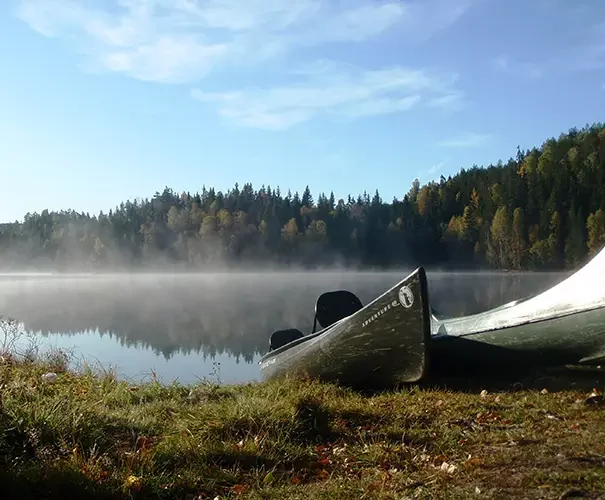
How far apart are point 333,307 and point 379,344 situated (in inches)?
108

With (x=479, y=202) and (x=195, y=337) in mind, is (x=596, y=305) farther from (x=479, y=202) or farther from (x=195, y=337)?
(x=479, y=202)

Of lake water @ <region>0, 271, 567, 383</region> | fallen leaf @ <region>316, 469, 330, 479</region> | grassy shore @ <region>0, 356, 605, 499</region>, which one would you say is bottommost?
lake water @ <region>0, 271, 567, 383</region>

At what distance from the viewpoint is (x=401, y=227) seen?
105m

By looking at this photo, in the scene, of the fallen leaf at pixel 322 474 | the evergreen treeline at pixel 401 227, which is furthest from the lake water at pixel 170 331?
the evergreen treeline at pixel 401 227

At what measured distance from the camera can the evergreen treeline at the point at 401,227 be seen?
293 feet

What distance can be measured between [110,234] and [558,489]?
11972cm

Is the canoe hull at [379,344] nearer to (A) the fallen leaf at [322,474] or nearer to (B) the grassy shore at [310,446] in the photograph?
(B) the grassy shore at [310,446]

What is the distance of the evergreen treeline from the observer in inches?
3521

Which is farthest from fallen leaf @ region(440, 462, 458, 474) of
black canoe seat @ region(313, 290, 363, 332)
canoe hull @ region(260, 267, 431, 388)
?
black canoe seat @ region(313, 290, 363, 332)

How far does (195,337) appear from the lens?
19.2 meters

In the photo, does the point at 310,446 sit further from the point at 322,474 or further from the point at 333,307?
the point at 333,307

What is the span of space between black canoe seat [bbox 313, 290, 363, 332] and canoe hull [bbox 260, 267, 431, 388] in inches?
64.0

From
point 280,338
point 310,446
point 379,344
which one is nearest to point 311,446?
point 310,446

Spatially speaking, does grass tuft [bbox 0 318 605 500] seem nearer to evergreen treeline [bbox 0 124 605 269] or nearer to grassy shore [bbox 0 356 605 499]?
grassy shore [bbox 0 356 605 499]
